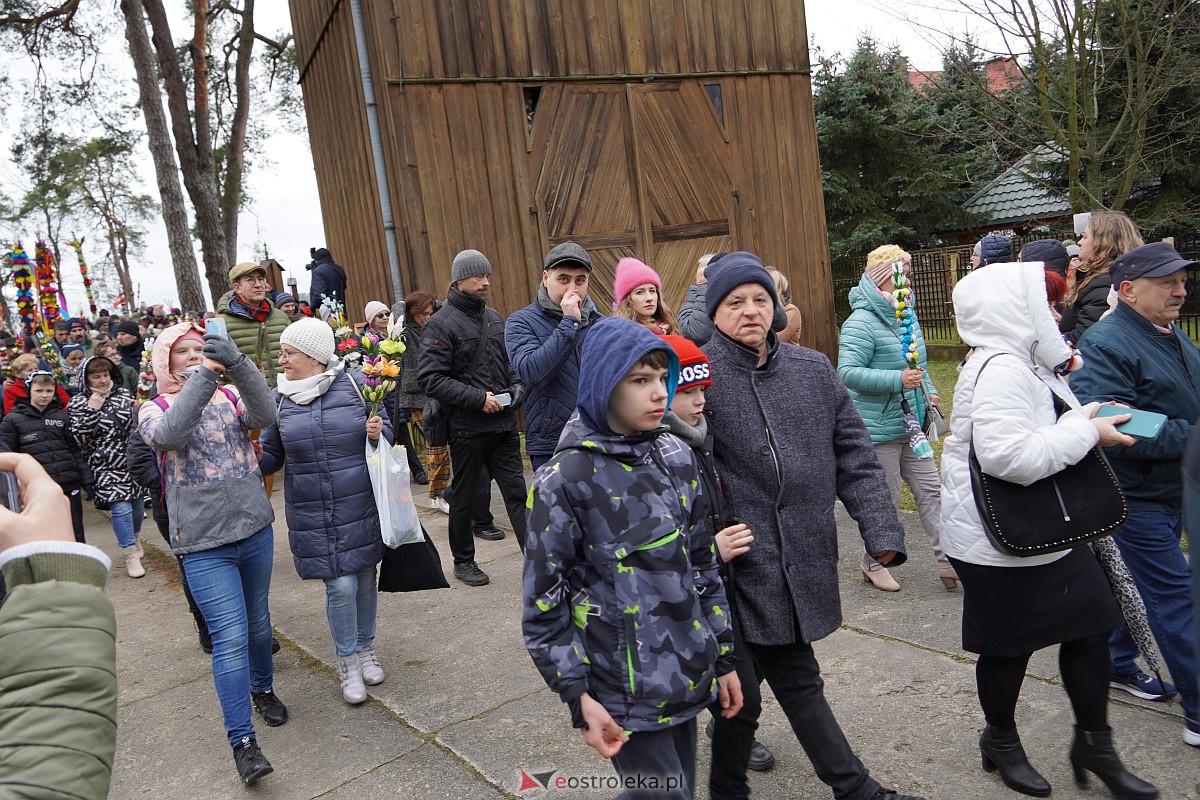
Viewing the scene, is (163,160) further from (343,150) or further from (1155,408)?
(1155,408)

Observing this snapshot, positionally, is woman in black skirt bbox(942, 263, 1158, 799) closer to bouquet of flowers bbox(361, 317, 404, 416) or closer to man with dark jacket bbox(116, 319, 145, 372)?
bouquet of flowers bbox(361, 317, 404, 416)

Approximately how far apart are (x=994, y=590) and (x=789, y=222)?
9924 mm

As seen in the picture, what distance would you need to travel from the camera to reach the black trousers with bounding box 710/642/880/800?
2805 mm

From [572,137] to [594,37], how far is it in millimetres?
1247

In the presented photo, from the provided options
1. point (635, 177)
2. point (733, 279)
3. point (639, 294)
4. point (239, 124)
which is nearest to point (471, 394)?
point (639, 294)

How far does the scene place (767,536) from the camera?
2875mm

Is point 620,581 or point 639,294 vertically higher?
point 639,294

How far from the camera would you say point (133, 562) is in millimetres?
7402

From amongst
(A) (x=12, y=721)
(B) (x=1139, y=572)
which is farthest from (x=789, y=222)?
(A) (x=12, y=721)

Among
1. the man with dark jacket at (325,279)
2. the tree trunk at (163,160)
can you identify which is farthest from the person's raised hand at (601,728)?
the tree trunk at (163,160)

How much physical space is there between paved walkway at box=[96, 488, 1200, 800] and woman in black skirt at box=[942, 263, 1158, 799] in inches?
9.0

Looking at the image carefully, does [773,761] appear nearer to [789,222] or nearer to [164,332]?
[164,332]

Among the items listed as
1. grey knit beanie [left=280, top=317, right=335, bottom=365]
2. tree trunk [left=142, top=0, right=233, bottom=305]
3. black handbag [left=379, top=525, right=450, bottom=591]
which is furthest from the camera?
tree trunk [left=142, top=0, right=233, bottom=305]

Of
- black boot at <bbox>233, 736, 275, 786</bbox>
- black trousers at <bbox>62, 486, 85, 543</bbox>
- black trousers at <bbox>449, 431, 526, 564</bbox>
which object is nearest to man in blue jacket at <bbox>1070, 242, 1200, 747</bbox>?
black trousers at <bbox>449, 431, 526, 564</bbox>
